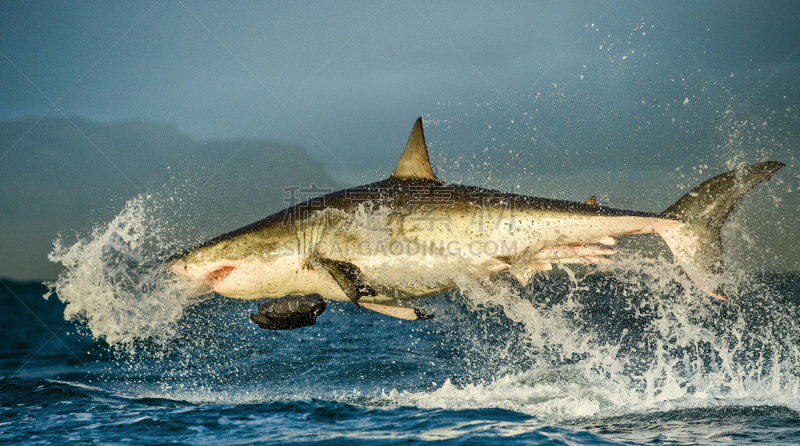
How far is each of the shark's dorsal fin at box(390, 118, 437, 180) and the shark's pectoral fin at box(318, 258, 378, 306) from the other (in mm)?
1398

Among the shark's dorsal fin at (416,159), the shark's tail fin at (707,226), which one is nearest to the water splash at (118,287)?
the shark's dorsal fin at (416,159)

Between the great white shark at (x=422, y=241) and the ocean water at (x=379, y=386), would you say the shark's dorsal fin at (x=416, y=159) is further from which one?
the ocean water at (x=379, y=386)

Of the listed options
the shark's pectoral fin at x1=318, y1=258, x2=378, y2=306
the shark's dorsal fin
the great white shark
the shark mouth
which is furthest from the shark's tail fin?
the shark mouth

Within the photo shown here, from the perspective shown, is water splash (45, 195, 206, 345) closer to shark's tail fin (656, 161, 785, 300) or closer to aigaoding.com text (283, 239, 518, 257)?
aigaoding.com text (283, 239, 518, 257)

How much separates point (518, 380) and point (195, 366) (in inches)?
271

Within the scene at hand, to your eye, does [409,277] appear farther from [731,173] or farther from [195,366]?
[195,366]

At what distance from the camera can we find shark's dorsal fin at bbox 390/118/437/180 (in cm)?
601

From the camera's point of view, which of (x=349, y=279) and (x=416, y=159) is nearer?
(x=349, y=279)

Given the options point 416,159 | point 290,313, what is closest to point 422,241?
point 416,159

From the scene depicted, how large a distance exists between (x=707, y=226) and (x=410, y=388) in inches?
193

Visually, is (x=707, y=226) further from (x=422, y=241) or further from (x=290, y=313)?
(x=290, y=313)

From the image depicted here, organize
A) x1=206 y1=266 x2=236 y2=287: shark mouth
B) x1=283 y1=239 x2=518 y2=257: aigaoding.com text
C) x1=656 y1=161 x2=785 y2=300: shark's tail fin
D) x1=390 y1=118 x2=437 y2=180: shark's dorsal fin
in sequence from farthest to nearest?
x1=390 y1=118 x2=437 y2=180: shark's dorsal fin → x1=206 y1=266 x2=236 y2=287: shark mouth → x1=283 y1=239 x2=518 y2=257: aigaoding.com text → x1=656 y1=161 x2=785 y2=300: shark's tail fin

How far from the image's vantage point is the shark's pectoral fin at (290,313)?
5391 mm

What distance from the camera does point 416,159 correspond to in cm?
605
